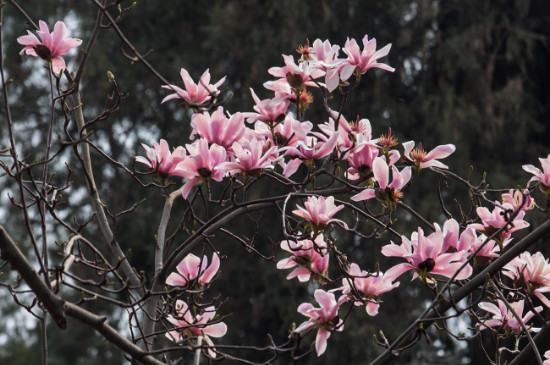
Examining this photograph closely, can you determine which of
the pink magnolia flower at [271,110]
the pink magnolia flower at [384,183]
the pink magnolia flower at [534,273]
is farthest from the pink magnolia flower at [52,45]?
the pink magnolia flower at [534,273]

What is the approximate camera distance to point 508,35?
6.74m

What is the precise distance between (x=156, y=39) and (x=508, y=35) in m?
3.10

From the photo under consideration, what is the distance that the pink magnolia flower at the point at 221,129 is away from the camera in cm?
162

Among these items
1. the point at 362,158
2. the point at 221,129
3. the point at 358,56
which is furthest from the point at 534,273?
the point at 221,129

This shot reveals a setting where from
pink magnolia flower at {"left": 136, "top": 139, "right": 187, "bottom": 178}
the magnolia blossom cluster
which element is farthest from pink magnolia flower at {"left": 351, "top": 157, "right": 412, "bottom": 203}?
pink magnolia flower at {"left": 136, "top": 139, "right": 187, "bottom": 178}

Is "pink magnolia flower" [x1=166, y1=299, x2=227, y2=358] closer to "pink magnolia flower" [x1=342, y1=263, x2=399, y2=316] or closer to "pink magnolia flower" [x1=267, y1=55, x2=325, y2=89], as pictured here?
"pink magnolia flower" [x1=342, y1=263, x2=399, y2=316]

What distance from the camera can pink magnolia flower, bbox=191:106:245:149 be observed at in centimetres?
162

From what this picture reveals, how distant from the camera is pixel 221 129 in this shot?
1629mm

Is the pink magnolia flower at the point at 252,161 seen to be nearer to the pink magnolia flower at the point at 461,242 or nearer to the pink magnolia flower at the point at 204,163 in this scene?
the pink magnolia flower at the point at 204,163

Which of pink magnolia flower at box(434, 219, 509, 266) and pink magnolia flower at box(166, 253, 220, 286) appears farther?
pink magnolia flower at box(166, 253, 220, 286)

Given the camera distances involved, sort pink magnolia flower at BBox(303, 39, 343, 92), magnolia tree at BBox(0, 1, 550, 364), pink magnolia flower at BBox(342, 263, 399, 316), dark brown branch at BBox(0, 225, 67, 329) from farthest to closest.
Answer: pink magnolia flower at BBox(303, 39, 343, 92) < pink magnolia flower at BBox(342, 263, 399, 316) < magnolia tree at BBox(0, 1, 550, 364) < dark brown branch at BBox(0, 225, 67, 329)

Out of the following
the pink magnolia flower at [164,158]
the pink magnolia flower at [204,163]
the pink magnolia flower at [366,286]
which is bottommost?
the pink magnolia flower at [366,286]

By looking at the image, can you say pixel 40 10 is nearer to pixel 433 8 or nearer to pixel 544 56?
pixel 433 8

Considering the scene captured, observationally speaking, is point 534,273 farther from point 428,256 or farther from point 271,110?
point 271,110
